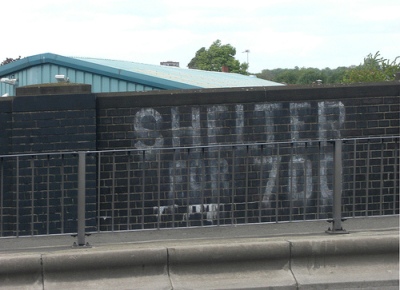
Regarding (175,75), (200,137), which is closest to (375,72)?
(175,75)

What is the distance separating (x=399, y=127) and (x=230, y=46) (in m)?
63.7

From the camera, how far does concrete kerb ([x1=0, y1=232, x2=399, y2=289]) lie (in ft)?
22.2

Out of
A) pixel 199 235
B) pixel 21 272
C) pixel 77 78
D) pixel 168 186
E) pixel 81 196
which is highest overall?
pixel 77 78

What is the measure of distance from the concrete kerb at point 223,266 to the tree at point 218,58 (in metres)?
63.7

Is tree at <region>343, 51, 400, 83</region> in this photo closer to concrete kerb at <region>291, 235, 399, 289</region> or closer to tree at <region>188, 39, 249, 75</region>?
tree at <region>188, 39, 249, 75</region>

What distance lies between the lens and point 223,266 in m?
6.99

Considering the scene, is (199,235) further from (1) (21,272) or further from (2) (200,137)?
(2) (200,137)

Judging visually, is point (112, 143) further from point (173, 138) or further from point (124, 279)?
point (124, 279)

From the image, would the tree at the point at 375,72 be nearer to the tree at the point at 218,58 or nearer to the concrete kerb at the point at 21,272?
the tree at the point at 218,58

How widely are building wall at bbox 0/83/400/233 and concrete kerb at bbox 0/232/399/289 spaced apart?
2884 millimetres

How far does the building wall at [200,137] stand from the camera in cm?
1030

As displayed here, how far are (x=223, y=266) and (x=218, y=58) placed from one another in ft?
217

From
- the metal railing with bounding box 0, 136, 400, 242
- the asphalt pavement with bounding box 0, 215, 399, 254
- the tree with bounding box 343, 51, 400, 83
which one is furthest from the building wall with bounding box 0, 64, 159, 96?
the tree with bounding box 343, 51, 400, 83

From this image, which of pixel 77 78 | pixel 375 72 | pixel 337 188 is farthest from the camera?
pixel 375 72
